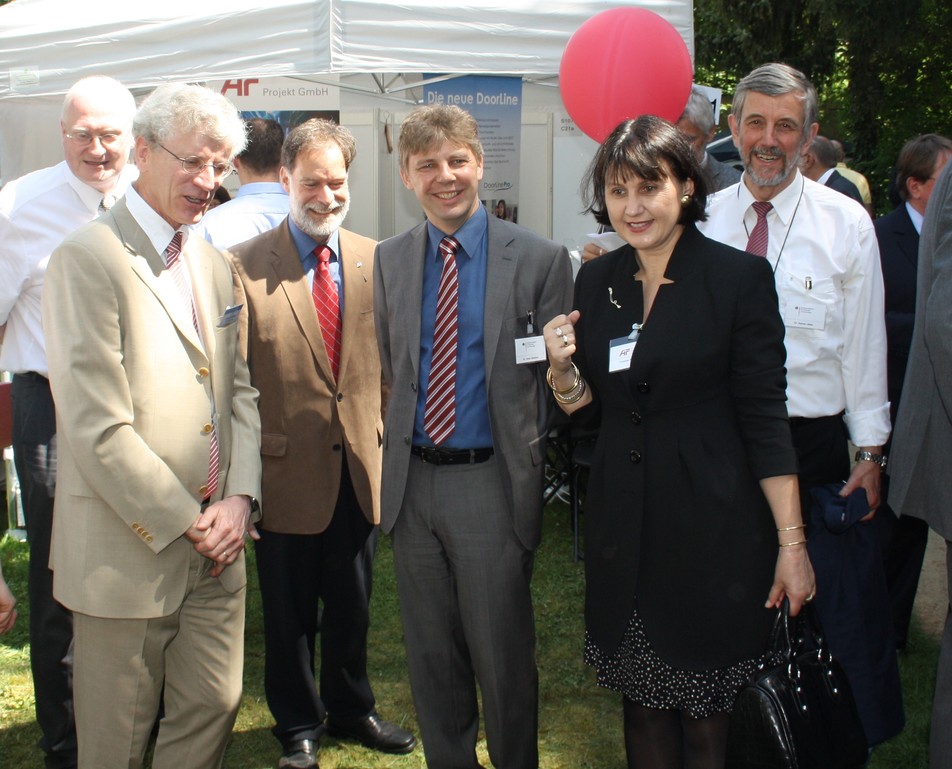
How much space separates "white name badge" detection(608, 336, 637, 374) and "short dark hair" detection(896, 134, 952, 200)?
2.70 metres

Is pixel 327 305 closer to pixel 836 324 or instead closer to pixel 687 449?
pixel 687 449

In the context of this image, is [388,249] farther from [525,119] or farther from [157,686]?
[525,119]

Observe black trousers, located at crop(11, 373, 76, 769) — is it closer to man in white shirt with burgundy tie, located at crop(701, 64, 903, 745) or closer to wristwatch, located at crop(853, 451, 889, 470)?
man in white shirt with burgundy tie, located at crop(701, 64, 903, 745)

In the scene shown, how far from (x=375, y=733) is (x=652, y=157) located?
2.22 metres

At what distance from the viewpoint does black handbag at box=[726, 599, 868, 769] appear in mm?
2258

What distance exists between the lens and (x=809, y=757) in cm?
228

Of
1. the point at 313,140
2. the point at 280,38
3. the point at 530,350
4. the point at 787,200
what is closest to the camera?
the point at 530,350

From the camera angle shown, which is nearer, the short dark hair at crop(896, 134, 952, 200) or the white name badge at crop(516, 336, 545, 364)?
the white name badge at crop(516, 336, 545, 364)

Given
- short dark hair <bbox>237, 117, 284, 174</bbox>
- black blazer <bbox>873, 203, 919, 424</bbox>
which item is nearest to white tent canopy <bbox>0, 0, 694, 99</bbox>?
short dark hair <bbox>237, 117, 284, 174</bbox>

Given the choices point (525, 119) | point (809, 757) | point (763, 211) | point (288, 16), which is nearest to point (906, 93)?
point (525, 119)

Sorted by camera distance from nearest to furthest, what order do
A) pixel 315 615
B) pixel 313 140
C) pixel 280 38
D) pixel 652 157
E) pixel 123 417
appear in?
1. pixel 123 417
2. pixel 652 157
3. pixel 313 140
4. pixel 315 615
5. pixel 280 38

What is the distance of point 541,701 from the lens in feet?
12.6

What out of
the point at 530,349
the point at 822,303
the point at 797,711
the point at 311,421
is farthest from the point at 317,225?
the point at 797,711

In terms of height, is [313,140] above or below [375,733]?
above
